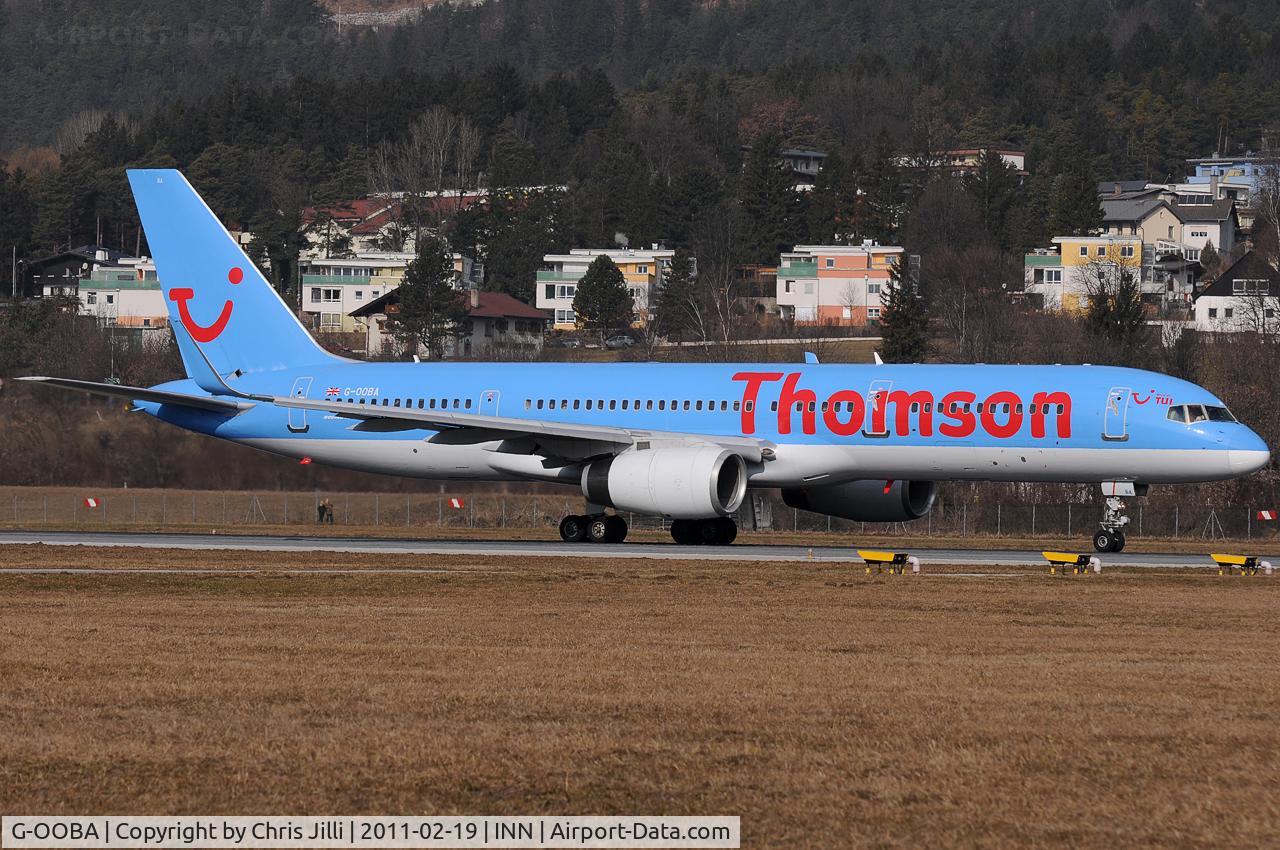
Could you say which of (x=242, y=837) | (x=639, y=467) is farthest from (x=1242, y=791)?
(x=639, y=467)

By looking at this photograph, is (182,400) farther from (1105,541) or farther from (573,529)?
(1105,541)

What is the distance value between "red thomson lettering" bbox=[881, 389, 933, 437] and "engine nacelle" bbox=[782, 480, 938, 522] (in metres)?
3.00

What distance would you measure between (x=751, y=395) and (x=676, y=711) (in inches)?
1042

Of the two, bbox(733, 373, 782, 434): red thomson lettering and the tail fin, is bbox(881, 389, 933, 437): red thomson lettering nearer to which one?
bbox(733, 373, 782, 434): red thomson lettering

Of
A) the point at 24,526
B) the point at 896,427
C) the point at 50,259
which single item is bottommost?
the point at 24,526

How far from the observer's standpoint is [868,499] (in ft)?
140

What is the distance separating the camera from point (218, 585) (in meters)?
28.4

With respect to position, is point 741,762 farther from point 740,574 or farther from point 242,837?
point 740,574

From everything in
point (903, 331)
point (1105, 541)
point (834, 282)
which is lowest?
point (1105, 541)

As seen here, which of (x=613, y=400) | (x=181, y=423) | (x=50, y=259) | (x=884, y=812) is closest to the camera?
(x=884, y=812)

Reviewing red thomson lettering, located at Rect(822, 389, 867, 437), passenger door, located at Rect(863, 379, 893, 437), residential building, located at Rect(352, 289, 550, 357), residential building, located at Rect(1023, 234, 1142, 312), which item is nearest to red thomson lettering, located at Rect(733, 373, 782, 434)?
red thomson lettering, located at Rect(822, 389, 867, 437)

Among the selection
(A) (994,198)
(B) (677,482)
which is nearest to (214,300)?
(B) (677,482)

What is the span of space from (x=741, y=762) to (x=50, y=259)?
19316 cm

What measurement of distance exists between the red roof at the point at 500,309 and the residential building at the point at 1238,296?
51541 millimetres
